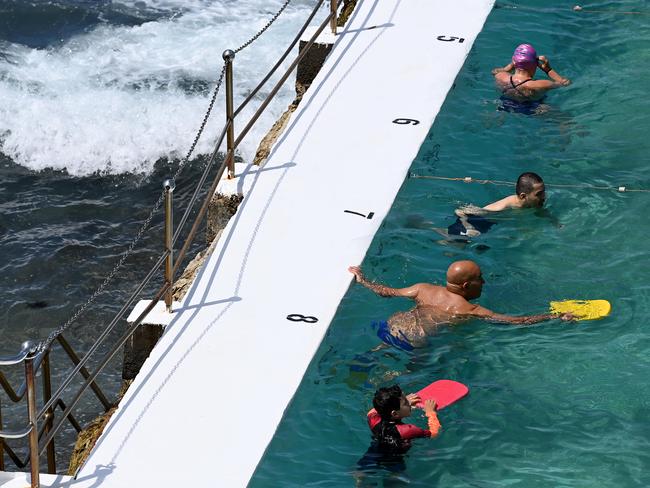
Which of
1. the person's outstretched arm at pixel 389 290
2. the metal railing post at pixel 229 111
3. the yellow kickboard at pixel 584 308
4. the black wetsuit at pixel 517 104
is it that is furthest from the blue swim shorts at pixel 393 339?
the black wetsuit at pixel 517 104

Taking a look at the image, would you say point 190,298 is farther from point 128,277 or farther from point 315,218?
point 128,277

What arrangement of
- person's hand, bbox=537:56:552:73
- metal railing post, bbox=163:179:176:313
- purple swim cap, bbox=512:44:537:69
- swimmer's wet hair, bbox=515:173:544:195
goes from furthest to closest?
person's hand, bbox=537:56:552:73
purple swim cap, bbox=512:44:537:69
swimmer's wet hair, bbox=515:173:544:195
metal railing post, bbox=163:179:176:313

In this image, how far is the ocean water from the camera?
13.7 metres

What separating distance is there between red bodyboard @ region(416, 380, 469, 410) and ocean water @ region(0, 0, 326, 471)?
14.3 ft

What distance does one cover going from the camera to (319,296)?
9297 millimetres

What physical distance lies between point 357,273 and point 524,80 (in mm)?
4312

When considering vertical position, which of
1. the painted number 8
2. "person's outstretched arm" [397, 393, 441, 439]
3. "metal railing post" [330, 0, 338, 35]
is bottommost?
"person's outstretched arm" [397, 393, 441, 439]

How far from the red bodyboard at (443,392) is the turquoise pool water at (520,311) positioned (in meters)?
0.09

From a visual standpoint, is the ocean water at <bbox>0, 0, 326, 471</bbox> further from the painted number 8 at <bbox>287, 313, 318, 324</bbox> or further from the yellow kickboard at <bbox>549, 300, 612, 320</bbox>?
the yellow kickboard at <bbox>549, 300, 612, 320</bbox>

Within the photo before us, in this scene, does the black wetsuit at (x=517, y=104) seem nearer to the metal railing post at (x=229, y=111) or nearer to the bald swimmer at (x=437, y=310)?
the metal railing post at (x=229, y=111)

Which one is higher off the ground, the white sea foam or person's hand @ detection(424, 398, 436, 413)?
person's hand @ detection(424, 398, 436, 413)

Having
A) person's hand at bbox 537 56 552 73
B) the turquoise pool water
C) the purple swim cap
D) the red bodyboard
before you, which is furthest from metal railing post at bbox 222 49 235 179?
person's hand at bbox 537 56 552 73

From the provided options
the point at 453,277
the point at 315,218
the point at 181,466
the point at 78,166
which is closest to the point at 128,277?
the point at 78,166

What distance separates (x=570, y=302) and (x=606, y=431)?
5.01 feet
